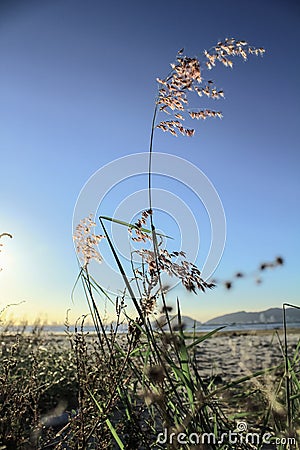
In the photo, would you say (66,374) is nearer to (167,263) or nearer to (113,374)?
(113,374)

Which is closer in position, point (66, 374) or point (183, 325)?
point (183, 325)

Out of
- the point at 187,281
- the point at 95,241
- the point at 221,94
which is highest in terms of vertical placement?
the point at 221,94

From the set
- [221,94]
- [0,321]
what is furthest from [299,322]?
[0,321]

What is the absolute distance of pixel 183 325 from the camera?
1.37m

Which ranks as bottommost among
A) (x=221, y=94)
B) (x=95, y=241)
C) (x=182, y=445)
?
(x=182, y=445)

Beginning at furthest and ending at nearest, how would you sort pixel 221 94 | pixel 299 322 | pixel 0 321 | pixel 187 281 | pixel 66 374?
pixel 66 374, pixel 0 321, pixel 299 322, pixel 221 94, pixel 187 281

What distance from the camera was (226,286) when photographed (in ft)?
4.91

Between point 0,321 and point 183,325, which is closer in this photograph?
point 183,325

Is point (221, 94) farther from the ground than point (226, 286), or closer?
farther from the ground

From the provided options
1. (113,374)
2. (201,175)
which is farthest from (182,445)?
(201,175)

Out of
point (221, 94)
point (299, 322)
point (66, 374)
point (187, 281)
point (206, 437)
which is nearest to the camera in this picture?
point (187, 281)

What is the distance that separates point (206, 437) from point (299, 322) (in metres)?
0.76

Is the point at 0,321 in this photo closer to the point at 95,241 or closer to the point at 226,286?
the point at 95,241

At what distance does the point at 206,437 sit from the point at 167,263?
22.2 inches
